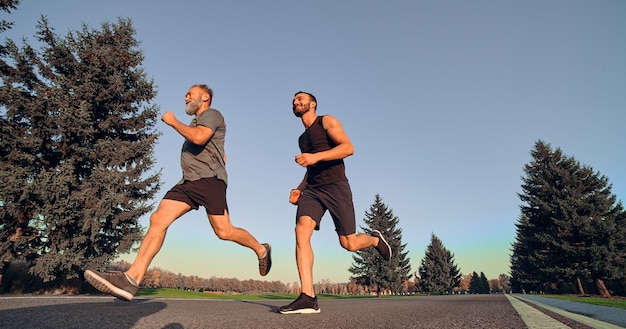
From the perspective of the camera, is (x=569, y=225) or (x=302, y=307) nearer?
(x=302, y=307)

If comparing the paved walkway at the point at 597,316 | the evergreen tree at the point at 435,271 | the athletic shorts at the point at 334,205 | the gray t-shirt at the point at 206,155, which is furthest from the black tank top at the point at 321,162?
the evergreen tree at the point at 435,271

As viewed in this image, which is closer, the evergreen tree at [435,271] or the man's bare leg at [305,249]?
the man's bare leg at [305,249]

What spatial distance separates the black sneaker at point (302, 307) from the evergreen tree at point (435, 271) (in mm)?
48159

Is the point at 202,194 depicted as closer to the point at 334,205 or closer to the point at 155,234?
the point at 155,234

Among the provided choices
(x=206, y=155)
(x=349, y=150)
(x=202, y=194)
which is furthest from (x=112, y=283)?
(x=349, y=150)

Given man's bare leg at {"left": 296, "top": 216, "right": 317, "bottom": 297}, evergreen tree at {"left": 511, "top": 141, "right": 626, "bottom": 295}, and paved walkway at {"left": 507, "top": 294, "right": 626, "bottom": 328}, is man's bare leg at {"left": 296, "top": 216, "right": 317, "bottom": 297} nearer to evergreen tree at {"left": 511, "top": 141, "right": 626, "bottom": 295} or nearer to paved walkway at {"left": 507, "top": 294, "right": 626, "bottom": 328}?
paved walkway at {"left": 507, "top": 294, "right": 626, "bottom": 328}

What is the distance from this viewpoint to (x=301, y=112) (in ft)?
13.8

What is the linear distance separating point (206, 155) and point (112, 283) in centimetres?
151

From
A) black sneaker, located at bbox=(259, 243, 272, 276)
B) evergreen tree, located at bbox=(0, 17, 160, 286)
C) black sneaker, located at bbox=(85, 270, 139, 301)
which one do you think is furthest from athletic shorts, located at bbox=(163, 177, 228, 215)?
evergreen tree, located at bbox=(0, 17, 160, 286)

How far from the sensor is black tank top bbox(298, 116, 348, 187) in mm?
3988

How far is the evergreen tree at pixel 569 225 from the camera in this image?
2144 centimetres

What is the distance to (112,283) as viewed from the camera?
8.84 feet

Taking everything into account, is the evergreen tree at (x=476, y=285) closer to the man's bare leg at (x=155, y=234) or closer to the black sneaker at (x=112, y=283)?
the man's bare leg at (x=155, y=234)

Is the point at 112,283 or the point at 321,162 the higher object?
the point at 321,162
